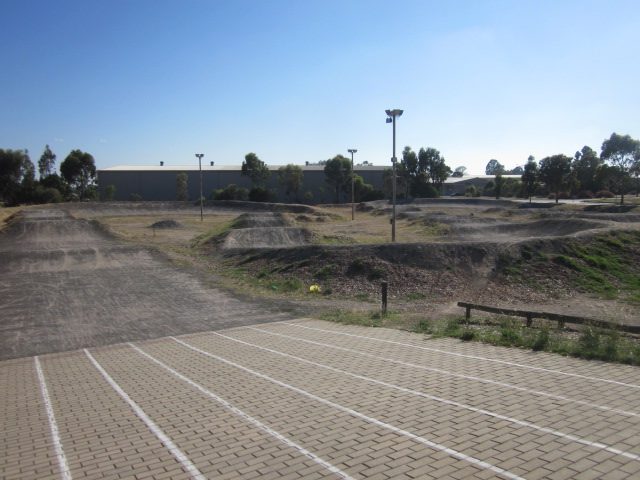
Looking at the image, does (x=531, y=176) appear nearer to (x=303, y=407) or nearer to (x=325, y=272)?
(x=325, y=272)

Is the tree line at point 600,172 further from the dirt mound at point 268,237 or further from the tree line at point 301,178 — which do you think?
the dirt mound at point 268,237

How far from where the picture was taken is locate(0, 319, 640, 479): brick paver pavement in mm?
4961

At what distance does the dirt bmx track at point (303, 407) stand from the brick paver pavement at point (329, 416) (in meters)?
0.03

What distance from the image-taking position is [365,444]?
215 inches

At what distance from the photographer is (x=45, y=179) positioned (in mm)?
84188

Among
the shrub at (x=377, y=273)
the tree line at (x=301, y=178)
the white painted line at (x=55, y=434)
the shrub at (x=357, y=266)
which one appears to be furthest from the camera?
the tree line at (x=301, y=178)

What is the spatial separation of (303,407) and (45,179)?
3662 inches

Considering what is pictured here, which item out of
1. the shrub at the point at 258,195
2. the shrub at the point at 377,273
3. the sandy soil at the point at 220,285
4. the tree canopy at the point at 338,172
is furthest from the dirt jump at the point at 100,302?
the tree canopy at the point at 338,172

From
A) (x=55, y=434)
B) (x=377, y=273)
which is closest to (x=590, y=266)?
(x=377, y=273)

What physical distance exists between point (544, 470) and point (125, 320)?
14.1m

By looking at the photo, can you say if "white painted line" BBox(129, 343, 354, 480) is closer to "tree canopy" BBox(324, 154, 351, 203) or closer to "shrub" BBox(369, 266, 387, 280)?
"shrub" BBox(369, 266, 387, 280)

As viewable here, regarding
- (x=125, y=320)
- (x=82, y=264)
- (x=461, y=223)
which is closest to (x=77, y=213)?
(x=82, y=264)

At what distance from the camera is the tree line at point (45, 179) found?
77.1 metres

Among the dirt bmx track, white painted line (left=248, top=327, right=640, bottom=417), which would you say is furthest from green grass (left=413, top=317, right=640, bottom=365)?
white painted line (left=248, top=327, right=640, bottom=417)
